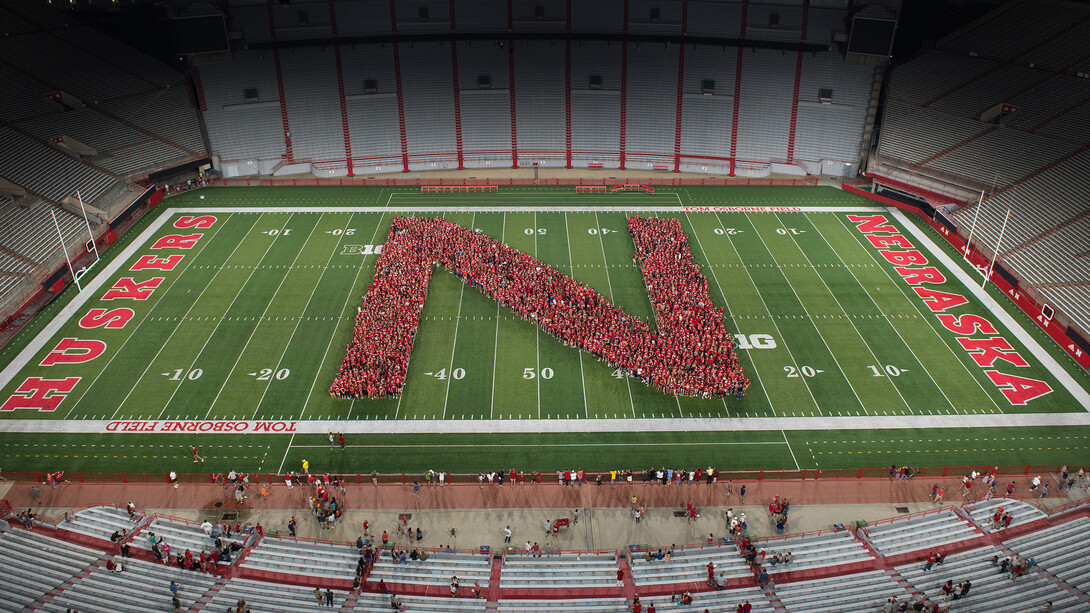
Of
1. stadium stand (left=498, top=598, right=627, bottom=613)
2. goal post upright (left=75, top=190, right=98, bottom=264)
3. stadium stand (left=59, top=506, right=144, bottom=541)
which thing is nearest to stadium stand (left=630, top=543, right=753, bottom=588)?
stadium stand (left=498, top=598, right=627, bottom=613)

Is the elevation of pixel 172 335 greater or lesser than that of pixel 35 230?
lesser

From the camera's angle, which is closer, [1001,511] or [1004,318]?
[1001,511]

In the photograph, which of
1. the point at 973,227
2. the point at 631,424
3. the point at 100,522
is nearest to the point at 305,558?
the point at 100,522

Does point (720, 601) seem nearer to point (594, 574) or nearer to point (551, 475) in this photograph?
point (594, 574)

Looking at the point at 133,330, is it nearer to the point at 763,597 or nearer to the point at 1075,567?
the point at 763,597

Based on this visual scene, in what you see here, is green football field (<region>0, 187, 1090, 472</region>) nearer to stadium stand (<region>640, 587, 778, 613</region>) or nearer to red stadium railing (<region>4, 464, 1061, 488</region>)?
red stadium railing (<region>4, 464, 1061, 488</region>)

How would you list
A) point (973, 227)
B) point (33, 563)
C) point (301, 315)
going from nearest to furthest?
point (33, 563), point (301, 315), point (973, 227)

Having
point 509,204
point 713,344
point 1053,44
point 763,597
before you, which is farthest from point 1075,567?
point 1053,44
